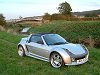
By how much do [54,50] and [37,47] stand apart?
1.34 meters

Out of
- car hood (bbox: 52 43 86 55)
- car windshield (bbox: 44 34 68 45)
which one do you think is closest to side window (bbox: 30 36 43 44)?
car windshield (bbox: 44 34 68 45)

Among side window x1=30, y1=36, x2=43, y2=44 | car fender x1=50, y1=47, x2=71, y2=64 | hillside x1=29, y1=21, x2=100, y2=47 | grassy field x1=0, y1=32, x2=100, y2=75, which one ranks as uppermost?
side window x1=30, y1=36, x2=43, y2=44

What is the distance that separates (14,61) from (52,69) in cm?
221

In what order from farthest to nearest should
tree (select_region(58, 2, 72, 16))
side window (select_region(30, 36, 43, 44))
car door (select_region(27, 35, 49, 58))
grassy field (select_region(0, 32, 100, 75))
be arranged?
tree (select_region(58, 2, 72, 16))
side window (select_region(30, 36, 43, 44))
car door (select_region(27, 35, 49, 58))
grassy field (select_region(0, 32, 100, 75))

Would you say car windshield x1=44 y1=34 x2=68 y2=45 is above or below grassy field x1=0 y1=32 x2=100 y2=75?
above

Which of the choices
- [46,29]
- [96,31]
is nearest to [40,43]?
[96,31]

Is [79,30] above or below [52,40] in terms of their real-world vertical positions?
below

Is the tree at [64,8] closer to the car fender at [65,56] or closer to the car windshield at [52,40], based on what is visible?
the car windshield at [52,40]

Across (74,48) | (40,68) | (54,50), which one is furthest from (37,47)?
(74,48)

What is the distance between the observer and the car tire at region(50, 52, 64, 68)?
10.0 m

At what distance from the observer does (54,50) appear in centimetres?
1027

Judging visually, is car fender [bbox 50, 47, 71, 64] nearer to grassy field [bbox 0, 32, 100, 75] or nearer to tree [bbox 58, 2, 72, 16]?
grassy field [bbox 0, 32, 100, 75]

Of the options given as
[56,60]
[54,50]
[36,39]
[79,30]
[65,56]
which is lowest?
[79,30]

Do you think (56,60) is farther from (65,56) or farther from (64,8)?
(64,8)
